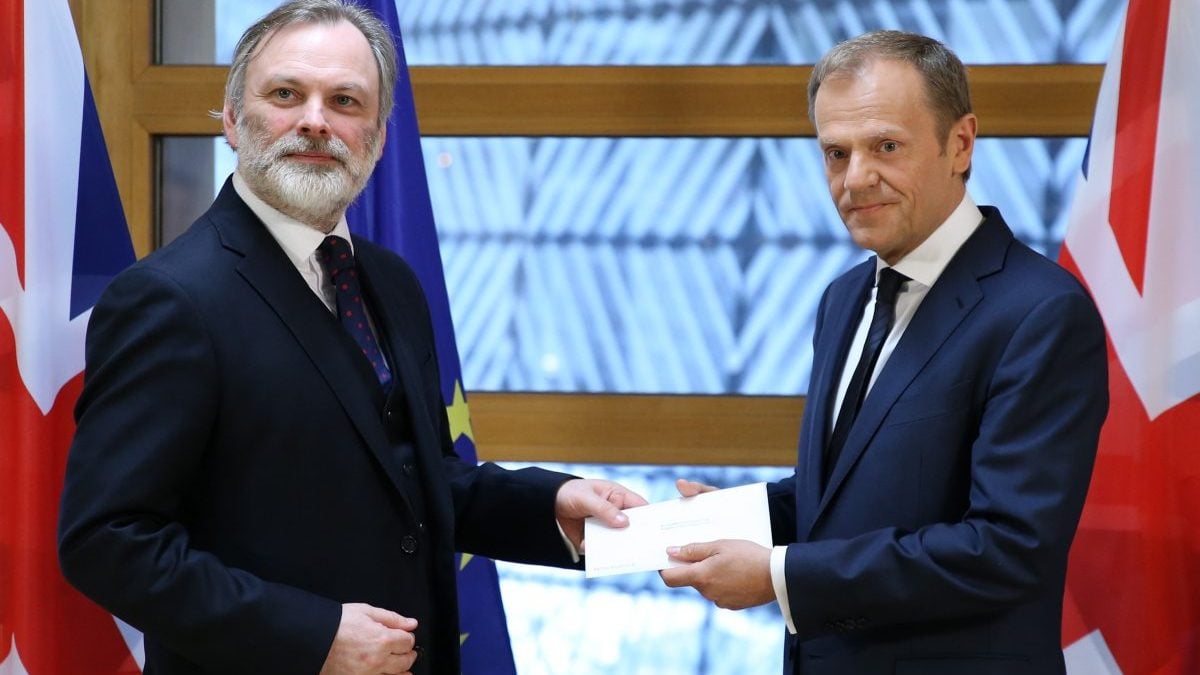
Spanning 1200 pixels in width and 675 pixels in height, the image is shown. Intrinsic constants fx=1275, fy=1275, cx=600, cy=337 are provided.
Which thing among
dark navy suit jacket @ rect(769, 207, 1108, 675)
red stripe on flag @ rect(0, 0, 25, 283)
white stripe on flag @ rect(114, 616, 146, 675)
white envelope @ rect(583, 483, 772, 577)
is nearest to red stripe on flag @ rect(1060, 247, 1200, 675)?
dark navy suit jacket @ rect(769, 207, 1108, 675)

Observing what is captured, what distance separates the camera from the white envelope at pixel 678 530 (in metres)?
1.99

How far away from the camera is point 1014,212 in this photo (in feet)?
10.2

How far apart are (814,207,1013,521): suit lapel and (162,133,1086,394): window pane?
1.17 m

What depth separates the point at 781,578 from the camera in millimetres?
1898

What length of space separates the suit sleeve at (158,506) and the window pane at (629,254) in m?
1.50

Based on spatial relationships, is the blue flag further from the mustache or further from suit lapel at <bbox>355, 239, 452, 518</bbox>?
the mustache

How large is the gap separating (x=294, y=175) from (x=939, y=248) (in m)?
1.02

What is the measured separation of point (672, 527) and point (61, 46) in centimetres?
141

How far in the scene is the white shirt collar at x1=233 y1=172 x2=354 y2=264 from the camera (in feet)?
6.40

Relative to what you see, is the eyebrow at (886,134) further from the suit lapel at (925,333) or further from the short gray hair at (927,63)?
the suit lapel at (925,333)

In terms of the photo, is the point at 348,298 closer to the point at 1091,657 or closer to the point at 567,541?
the point at 567,541

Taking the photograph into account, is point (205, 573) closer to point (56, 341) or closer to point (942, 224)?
point (56, 341)

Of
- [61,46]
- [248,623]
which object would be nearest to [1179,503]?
[248,623]

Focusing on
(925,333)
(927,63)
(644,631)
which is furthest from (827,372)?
(644,631)
